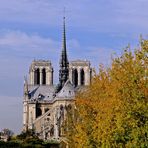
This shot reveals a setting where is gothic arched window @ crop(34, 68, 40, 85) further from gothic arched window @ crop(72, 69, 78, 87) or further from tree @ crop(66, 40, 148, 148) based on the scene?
tree @ crop(66, 40, 148, 148)

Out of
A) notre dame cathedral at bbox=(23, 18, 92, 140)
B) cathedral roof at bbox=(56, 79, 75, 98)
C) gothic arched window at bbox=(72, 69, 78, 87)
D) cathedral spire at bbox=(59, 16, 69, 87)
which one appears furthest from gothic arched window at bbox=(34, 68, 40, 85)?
cathedral roof at bbox=(56, 79, 75, 98)

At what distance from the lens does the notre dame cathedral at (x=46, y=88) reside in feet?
525

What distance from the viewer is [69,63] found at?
550 ft

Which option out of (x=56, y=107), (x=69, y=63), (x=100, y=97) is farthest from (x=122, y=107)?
(x=69, y=63)

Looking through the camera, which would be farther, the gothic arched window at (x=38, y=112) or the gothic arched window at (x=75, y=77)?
the gothic arched window at (x=38, y=112)

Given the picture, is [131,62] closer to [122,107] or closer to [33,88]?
[122,107]

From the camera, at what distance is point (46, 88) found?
565 feet

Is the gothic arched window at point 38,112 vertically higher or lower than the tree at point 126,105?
higher

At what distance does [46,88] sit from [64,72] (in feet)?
24.8

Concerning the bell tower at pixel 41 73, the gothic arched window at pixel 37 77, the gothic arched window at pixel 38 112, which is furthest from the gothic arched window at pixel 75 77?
the gothic arched window at pixel 38 112

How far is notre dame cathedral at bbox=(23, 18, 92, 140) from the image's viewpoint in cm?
15988

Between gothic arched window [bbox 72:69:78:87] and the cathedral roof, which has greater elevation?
gothic arched window [bbox 72:69:78:87]

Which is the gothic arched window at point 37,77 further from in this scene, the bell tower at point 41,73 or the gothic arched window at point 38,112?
the gothic arched window at point 38,112

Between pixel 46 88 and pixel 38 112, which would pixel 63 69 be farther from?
pixel 38 112
